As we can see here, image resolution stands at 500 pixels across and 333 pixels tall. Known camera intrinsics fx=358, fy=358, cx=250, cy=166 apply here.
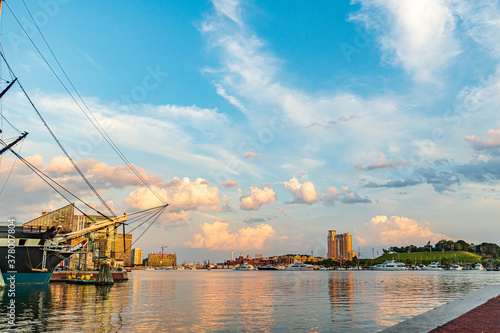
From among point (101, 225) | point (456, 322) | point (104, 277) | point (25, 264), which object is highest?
point (101, 225)

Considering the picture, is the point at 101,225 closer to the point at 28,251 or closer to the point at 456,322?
the point at 28,251

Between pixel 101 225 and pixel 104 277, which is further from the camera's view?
pixel 101 225

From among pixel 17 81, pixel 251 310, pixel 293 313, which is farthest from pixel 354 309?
pixel 17 81

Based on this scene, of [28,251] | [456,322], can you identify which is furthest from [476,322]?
[28,251]

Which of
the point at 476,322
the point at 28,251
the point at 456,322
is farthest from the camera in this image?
the point at 28,251

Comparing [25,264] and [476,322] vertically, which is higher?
[476,322]

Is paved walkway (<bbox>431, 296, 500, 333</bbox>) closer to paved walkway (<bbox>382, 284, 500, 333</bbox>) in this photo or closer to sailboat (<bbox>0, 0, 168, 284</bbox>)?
paved walkway (<bbox>382, 284, 500, 333</bbox>)

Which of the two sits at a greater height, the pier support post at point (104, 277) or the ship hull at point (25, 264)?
the ship hull at point (25, 264)

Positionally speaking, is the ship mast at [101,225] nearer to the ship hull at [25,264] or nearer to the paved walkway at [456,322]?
the ship hull at [25,264]

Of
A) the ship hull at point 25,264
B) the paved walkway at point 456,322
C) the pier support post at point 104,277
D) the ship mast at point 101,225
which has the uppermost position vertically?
the ship mast at point 101,225

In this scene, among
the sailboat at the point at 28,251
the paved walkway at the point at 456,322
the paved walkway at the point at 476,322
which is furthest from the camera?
the sailboat at the point at 28,251

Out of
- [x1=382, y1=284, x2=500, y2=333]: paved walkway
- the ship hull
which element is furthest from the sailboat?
[x1=382, y1=284, x2=500, y2=333]: paved walkway

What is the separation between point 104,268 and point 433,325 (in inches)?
2973

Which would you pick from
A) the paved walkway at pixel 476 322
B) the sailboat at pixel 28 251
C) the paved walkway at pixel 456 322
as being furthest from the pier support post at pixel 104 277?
the paved walkway at pixel 476 322
